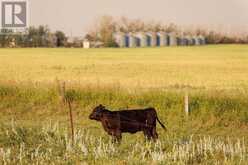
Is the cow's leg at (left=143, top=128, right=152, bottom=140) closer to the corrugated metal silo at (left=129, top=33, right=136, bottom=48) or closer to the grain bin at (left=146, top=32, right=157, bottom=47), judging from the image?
the corrugated metal silo at (left=129, top=33, right=136, bottom=48)

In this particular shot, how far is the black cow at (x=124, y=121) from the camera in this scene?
984 centimetres

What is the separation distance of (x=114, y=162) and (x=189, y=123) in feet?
27.8

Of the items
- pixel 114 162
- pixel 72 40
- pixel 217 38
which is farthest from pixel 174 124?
pixel 217 38

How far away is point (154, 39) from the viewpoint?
89250 millimetres

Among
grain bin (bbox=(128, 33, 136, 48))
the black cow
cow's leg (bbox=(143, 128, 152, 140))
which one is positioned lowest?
cow's leg (bbox=(143, 128, 152, 140))

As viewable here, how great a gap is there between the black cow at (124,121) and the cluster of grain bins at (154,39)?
2910 inches

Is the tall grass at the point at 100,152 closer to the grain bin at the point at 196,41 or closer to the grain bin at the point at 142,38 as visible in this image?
the grain bin at the point at 142,38

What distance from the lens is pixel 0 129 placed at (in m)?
9.70

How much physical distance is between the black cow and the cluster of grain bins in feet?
242

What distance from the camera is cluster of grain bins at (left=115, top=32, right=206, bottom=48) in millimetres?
85625

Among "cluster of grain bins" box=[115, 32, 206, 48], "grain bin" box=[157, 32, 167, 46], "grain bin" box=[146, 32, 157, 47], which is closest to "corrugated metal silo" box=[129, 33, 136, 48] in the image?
"cluster of grain bins" box=[115, 32, 206, 48]

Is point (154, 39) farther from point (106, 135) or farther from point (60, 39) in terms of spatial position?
point (106, 135)

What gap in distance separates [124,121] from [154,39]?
79.7 meters

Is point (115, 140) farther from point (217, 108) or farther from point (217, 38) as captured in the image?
point (217, 38)
